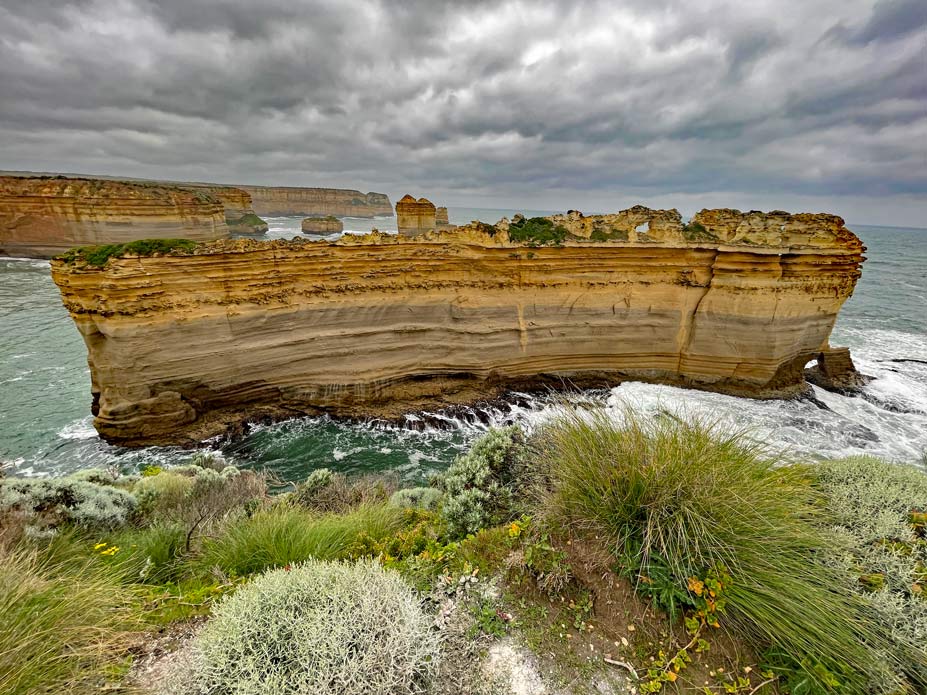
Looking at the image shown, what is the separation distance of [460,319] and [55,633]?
10303 millimetres

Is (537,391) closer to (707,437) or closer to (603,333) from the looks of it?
(603,333)

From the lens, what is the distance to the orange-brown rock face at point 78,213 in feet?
99.0

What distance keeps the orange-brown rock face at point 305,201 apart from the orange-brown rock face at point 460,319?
8105 centimetres

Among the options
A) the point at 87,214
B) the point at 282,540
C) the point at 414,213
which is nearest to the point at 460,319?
the point at 282,540

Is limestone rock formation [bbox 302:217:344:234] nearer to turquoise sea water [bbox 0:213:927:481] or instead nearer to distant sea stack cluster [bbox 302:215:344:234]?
distant sea stack cluster [bbox 302:215:344:234]

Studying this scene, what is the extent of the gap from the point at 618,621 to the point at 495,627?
0.76 metres

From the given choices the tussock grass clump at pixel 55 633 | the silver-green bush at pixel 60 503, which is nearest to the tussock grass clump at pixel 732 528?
the tussock grass clump at pixel 55 633

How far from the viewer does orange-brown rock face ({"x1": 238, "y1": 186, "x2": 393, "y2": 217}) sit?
8294 centimetres

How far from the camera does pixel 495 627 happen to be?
2.32 metres

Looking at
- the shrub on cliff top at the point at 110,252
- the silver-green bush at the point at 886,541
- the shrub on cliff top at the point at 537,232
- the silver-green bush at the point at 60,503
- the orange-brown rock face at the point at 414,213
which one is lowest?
the silver-green bush at the point at 60,503

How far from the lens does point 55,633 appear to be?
196cm

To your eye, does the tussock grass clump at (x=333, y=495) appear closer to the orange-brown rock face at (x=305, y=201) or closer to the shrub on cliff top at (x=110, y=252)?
the shrub on cliff top at (x=110, y=252)

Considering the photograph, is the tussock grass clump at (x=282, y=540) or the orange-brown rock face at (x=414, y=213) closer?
the tussock grass clump at (x=282, y=540)

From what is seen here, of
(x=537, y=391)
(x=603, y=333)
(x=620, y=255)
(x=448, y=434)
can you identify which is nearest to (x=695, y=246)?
(x=620, y=255)
